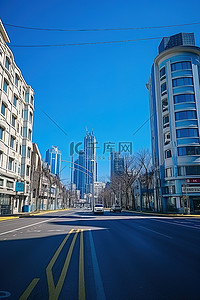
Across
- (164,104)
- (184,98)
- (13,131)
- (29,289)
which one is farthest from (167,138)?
(29,289)

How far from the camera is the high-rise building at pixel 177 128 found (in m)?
43.8

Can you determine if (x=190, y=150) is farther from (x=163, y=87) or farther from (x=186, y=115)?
(x=163, y=87)

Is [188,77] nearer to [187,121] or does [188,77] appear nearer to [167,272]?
[187,121]

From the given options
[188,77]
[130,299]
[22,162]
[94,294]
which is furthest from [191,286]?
[188,77]

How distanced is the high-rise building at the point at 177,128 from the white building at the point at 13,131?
86.7 ft

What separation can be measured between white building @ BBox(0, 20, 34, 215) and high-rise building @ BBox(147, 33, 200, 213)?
26.4 meters

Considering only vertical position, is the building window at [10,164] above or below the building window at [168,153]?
below

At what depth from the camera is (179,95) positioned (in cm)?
4766

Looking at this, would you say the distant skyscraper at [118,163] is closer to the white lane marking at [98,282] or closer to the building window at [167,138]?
the building window at [167,138]

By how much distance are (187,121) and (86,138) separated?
33487 mm

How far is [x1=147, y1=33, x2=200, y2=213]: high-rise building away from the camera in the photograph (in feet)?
144

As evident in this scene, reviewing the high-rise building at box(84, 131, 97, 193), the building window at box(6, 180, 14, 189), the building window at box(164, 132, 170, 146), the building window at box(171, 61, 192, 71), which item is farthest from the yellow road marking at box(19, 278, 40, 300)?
the building window at box(171, 61, 192, 71)

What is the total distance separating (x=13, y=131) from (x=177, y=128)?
29815 mm

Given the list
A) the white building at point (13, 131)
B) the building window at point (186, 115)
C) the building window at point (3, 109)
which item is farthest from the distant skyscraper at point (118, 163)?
the building window at point (3, 109)
